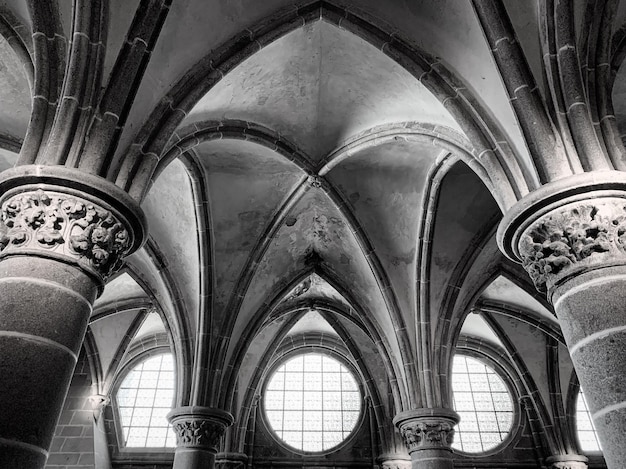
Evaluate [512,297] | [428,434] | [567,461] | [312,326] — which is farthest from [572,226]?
[312,326]

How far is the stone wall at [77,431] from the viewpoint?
12.5m

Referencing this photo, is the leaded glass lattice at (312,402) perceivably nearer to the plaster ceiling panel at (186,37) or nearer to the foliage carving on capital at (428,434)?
the foliage carving on capital at (428,434)

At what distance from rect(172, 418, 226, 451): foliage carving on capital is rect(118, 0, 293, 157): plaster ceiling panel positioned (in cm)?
521

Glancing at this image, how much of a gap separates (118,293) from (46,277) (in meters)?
9.06

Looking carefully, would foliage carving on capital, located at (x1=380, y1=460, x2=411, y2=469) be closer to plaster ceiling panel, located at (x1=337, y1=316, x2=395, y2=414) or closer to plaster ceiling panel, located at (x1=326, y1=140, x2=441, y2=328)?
plaster ceiling panel, located at (x1=337, y1=316, x2=395, y2=414)

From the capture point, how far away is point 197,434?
29.0ft

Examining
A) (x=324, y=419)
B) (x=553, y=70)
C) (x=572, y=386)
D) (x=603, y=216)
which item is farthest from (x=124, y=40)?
(x=572, y=386)

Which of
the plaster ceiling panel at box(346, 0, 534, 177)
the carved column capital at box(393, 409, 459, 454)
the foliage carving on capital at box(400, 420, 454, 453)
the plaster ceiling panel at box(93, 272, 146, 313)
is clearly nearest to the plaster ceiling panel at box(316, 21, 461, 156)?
the plaster ceiling panel at box(346, 0, 534, 177)

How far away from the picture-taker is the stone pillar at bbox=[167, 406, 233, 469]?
28.3 ft

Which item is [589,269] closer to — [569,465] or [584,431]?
[569,465]

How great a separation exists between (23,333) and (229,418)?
19.8 ft

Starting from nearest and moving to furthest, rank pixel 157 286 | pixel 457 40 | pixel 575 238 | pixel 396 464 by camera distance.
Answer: pixel 575 238 → pixel 457 40 → pixel 157 286 → pixel 396 464

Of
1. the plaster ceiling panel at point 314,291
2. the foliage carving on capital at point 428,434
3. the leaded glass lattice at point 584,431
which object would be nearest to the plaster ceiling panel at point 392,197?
the foliage carving on capital at point 428,434

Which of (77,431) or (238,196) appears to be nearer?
(238,196)
